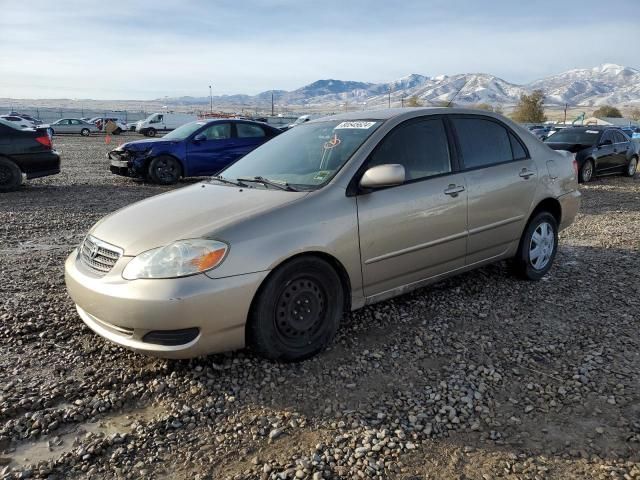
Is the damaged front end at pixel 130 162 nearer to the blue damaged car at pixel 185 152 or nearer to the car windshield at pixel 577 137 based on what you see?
the blue damaged car at pixel 185 152

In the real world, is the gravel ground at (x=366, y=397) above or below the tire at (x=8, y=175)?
below

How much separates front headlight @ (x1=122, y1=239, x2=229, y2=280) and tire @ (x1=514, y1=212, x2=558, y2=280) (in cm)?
308

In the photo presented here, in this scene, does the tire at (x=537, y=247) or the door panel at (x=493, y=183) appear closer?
the door panel at (x=493, y=183)

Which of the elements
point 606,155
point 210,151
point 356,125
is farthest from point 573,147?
point 356,125

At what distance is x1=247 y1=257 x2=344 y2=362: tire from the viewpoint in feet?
10.7

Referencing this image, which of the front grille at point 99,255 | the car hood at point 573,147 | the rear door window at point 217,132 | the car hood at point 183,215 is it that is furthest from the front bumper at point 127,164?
the car hood at point 573,147

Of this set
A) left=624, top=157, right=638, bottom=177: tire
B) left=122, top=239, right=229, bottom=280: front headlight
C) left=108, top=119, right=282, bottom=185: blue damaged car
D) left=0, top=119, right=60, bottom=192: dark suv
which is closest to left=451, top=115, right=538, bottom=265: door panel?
left=122, top=239, right=229, bottom=280: front headlight

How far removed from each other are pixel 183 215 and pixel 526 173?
316cm

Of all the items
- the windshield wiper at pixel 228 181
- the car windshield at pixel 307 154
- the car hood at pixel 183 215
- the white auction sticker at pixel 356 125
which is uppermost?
the white auction sticker at pixel 356 125

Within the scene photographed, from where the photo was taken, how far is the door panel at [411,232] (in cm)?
373

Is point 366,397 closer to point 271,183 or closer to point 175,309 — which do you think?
point 175,309

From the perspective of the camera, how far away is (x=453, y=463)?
2547 millimetres

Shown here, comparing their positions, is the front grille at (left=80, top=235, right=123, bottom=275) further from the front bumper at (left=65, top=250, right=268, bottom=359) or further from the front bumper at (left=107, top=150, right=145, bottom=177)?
the front bumper at (left=107, top=150, right=145, bottom=177)

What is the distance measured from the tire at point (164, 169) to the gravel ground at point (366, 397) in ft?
24.0
